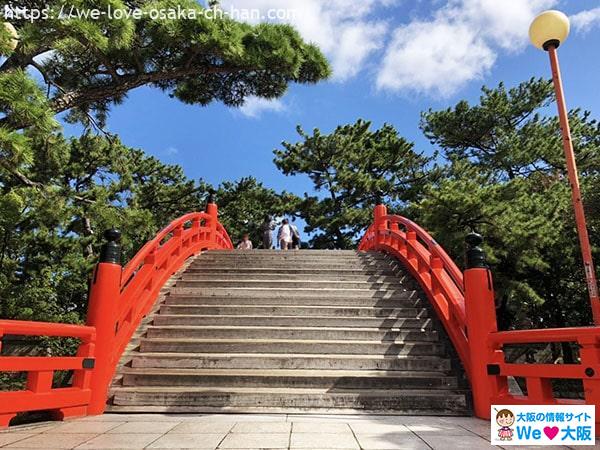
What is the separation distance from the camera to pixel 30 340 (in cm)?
1244

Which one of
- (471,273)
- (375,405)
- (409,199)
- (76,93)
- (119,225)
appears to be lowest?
(375,405)

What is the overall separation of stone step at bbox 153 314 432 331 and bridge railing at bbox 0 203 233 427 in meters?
0.45

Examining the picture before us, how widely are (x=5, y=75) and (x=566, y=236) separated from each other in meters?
13.2

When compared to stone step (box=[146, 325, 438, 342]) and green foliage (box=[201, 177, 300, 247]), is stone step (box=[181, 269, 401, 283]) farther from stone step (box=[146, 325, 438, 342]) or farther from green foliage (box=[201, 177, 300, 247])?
green foliage (box=[201, 177, 300, 247])

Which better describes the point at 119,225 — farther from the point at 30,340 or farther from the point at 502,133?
the point at 502,133

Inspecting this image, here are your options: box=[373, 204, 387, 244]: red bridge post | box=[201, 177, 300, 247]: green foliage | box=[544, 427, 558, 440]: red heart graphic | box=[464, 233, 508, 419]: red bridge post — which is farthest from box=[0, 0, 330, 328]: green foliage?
box=[201, 177, 300, 247]: green foliage

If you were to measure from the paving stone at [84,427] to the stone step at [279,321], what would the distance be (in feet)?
6.85

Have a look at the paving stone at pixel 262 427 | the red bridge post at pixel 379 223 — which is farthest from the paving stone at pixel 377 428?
the red bridge post at pixel 379 223

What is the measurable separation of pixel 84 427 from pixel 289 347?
2367 mm

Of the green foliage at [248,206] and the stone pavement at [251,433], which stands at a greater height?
the green foliage at [248,206]

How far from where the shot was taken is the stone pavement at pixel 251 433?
9.66ft

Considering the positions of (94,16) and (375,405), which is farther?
(94,16)

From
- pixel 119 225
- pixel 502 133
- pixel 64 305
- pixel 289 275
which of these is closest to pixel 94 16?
pixel 119 225

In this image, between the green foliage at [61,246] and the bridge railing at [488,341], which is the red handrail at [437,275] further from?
the green foliage at [61,246]
